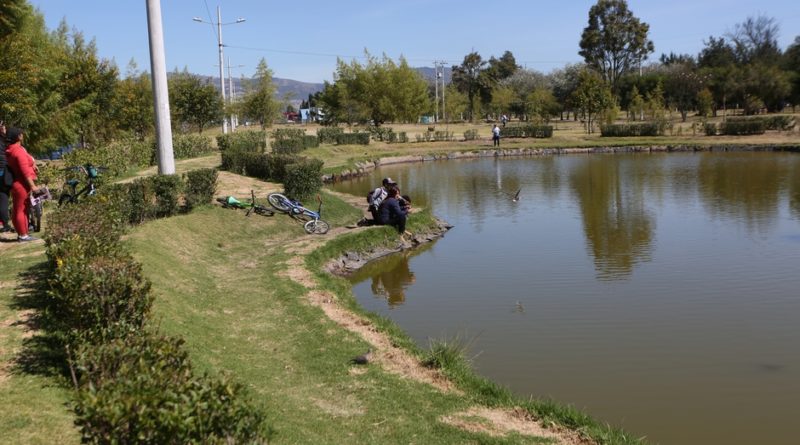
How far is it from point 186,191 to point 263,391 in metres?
9.52

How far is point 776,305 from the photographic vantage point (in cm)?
1089

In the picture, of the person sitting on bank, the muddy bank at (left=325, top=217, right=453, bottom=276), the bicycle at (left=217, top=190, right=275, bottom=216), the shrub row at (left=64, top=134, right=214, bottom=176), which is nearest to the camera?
the muddy bank at (left=325, top=217, right=453, bottom=276)

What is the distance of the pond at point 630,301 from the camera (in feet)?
25.1

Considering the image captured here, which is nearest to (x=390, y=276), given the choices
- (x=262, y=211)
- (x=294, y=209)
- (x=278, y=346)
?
(x=294, y=209)

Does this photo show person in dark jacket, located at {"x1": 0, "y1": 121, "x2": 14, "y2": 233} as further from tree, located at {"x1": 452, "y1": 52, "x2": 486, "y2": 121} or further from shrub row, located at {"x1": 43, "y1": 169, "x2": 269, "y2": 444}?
tree, located at {"x1": 452, "y1": 52, "x2": 486, "y2": 121}

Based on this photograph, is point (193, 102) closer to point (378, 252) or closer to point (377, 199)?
point (377, 199)

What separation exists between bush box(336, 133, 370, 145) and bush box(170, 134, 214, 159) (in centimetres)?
1367

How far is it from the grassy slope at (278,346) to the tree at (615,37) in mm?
67094

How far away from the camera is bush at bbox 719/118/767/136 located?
1826 inches

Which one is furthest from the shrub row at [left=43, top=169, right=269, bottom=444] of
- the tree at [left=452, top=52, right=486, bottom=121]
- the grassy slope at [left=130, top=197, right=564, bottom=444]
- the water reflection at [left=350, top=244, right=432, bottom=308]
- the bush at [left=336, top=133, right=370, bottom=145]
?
the tree at [left=452, top=52, right=486, bottom=121]

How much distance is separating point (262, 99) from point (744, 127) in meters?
33.3

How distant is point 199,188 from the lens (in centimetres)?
1570

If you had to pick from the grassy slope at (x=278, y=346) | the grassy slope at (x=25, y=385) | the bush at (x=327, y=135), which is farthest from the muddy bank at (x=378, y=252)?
the bush at (x=327, y=135)

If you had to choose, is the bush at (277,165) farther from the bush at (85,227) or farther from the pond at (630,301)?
the bush at (85,227)
